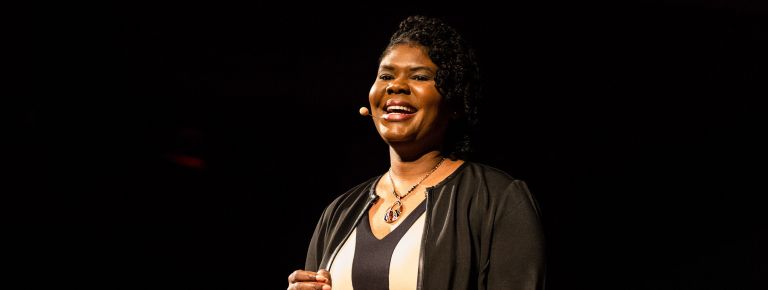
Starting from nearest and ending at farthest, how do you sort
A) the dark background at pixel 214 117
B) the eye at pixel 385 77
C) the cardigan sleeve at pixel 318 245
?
the eye at pixel 385 77
the cardigan sleeve at pixel 318 245
the dark background at pixel 214 117

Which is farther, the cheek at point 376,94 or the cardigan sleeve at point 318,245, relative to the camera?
the cardigan sleeve at point 318,245

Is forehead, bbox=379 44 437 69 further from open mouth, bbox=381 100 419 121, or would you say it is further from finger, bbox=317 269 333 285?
finger, bbox=317 269 333 285

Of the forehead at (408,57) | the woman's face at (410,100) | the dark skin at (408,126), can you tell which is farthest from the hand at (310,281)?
the forehead at (408,57)

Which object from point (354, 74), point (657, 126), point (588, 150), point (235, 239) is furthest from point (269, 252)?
point (657, 126)

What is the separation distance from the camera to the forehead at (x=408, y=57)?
150cm

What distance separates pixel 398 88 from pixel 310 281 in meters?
0.37

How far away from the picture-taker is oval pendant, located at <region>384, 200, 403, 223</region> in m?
1.46

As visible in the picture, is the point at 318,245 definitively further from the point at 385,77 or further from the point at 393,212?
the point at 385,77

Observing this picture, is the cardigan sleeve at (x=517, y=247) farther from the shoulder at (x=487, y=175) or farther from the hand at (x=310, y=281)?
the hand at (x=310, y=281)

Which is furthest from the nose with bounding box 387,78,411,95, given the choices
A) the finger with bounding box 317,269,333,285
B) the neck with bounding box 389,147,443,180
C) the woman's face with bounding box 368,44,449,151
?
the finger with bounding box 317,269,333,285

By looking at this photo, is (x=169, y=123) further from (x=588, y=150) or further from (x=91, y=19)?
(x=588, y=150)

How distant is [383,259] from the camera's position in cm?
139

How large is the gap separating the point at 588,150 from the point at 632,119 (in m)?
0.14

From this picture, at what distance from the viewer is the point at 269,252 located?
254 cm
